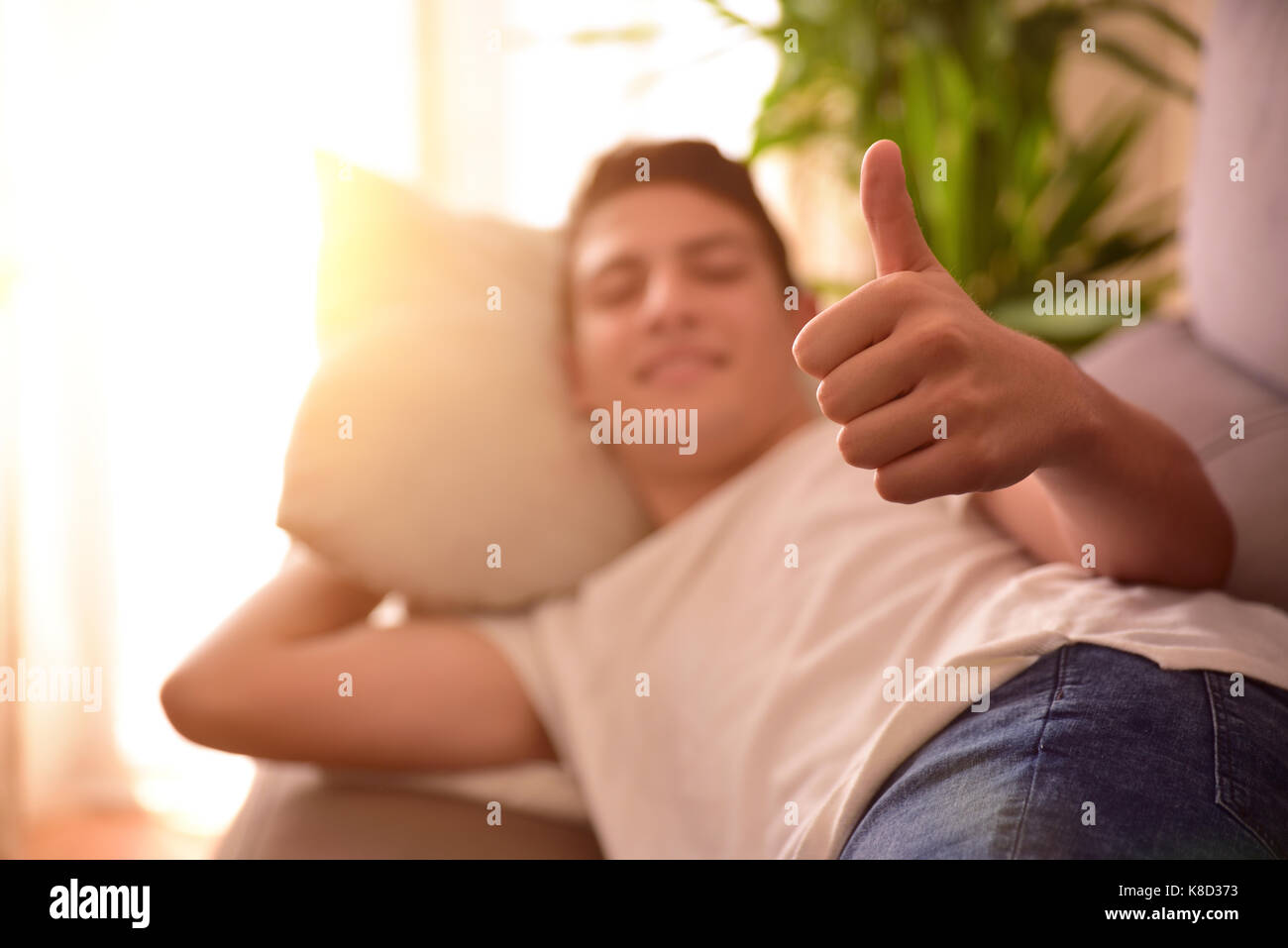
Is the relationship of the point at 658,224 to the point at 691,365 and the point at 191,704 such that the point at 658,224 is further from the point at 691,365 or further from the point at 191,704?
the point at 191,704

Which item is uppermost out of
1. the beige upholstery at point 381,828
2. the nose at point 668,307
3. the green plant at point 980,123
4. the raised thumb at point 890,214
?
the green plant at point 980,123

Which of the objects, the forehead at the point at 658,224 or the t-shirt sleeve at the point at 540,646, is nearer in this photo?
the t-shirt sleeve at the point at 540,646

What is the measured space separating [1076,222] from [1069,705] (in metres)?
1.10

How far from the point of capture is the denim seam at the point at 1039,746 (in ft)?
1.39

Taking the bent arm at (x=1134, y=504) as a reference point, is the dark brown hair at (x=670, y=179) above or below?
above

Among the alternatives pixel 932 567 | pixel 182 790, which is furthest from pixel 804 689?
pixel 182 790

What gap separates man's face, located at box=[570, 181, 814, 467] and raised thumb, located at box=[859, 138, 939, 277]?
371 millimetres

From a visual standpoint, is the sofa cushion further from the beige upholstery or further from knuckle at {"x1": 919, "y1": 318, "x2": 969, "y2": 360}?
the beige upholstery

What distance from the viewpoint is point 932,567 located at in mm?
676

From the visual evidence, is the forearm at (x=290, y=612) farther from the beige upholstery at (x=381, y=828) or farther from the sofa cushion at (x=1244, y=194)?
the sofa cushion at (x=1244, y=194)

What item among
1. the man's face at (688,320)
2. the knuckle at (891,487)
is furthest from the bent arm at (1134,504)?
the man's face at (688,320)

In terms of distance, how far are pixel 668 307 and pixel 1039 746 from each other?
1.58 feet

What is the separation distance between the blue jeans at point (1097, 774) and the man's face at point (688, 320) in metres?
0.38
